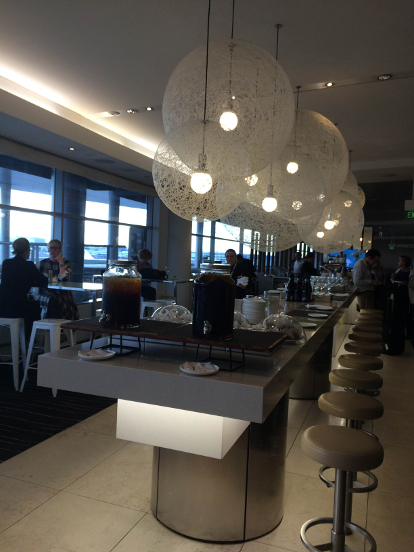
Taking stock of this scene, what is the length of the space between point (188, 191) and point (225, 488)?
5.14 ft

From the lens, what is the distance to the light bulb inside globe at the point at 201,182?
2268 mm

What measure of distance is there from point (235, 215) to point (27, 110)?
3713mm

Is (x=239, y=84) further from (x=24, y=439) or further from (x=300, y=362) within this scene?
(x=24, y=439)

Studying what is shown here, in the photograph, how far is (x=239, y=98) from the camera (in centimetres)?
227

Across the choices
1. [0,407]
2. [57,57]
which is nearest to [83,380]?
[0,407]

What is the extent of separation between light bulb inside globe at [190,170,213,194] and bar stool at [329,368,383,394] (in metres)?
1.38

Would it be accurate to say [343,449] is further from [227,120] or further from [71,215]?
[71,215]

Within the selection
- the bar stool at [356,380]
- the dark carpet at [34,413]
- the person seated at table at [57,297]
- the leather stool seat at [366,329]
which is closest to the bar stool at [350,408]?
the bar stool at [356,380]

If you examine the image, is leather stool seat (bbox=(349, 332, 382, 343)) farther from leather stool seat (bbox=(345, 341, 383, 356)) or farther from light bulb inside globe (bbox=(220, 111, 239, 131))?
light bulb inside globe (bbox=(220, 111, 239, 131))

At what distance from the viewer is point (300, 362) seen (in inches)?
76.0

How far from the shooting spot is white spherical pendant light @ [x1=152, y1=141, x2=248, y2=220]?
2447mm

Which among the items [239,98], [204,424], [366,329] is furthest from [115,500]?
[366,329]

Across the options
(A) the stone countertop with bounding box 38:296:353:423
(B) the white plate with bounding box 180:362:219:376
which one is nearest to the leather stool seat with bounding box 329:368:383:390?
(A) the stone countertop with bounding box 38:296:353:423

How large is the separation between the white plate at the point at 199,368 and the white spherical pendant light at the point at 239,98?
3.70 ft
